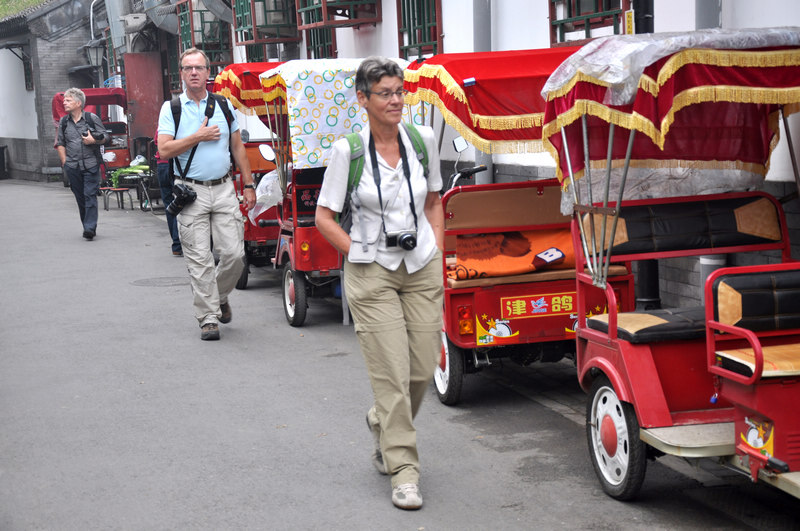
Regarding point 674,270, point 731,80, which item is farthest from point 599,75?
point 674,270

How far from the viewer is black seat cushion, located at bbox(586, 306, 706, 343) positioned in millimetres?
5109

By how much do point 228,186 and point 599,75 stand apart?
476 cm

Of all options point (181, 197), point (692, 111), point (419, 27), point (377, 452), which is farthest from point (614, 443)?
point (419, 27)

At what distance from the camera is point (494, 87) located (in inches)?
286

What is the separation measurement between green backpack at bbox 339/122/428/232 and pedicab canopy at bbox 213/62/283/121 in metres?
6.03

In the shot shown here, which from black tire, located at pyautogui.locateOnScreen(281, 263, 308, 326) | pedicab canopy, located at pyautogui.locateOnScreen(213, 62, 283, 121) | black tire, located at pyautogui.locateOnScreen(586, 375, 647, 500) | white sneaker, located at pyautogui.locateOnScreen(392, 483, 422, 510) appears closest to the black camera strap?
black tire, located at pyautogui.locateOnScreen(281, 263, 308, 326)

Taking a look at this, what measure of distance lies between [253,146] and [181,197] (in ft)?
13.5

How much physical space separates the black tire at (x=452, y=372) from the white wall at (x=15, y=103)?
3489cm

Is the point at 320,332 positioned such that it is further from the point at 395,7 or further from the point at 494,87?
the point at 395,7

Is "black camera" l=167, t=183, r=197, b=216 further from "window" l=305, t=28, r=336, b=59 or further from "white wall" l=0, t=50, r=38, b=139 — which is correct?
"white wall" l=0, t=50, r=38, b=139

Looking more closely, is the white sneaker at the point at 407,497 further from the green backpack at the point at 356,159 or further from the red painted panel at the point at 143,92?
the red painted panel at the point at 143,92

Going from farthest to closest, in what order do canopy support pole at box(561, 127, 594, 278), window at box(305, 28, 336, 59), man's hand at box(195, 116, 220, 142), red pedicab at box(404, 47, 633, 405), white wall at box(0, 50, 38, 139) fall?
white wall at box(0, 50, 38, 139)
window at box(305, 28, 336, 59)
man's hand at box(195, 116, 220, 142)
red pedicab at box(404, 47, 633, 405)
canopy support pole at box(561, 127, 594, 278)

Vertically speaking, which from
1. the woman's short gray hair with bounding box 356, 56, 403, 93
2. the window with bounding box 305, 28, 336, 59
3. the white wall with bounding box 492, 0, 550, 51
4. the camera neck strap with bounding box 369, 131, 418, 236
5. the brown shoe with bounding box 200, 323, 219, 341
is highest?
the window with bounding box 305, 28, 336, 59

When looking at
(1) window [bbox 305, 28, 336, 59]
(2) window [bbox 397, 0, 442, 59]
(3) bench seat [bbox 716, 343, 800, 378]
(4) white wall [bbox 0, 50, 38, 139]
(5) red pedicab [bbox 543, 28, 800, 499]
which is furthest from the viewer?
(4) white wall [bbox 0, 50, 38, 139]
